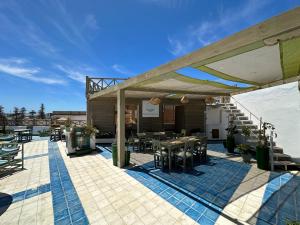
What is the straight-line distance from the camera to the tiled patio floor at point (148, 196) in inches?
101

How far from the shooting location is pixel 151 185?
3795 millimetres

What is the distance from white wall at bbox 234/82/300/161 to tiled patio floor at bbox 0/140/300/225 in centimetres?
143

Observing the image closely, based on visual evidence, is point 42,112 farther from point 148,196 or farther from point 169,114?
point 148,196

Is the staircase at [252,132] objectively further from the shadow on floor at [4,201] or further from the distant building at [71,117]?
the distant building at [71,117]

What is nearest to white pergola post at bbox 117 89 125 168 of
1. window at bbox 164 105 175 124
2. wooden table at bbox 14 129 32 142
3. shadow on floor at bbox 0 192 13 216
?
shadow on floor at bbox 0 192 13 216

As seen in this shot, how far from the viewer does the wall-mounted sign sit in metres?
10.2

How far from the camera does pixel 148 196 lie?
326 centimetres

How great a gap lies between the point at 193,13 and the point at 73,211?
6.93 metres

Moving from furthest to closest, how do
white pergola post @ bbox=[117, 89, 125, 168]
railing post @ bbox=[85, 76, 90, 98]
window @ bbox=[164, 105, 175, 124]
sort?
window @ bbox=[164, 105, 175, 124]
railing post @ bbox=[85, 76, 90, 98]
white pergola post @ bbox=[117, 89, 125, 168]

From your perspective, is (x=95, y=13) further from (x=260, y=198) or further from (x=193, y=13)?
(x=260, y=198)

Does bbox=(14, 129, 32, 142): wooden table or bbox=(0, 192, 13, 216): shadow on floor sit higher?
bbox=(14, 129, 32, 142): wooden table

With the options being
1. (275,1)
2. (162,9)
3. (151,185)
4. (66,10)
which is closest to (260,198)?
(151,185)

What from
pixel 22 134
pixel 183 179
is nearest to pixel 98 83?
pixel 22 134

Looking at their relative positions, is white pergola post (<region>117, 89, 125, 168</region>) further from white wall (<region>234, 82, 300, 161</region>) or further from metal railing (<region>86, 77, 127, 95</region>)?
white wall (<region>234, 82, 300, 161</region>)
